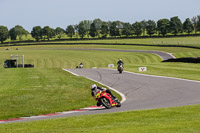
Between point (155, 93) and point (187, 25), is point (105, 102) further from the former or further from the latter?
point (187, 25)

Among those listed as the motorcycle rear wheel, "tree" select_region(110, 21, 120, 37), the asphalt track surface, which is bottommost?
the asphalt track surface

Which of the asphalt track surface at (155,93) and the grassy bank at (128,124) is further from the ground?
the grassy bank at (128,124)

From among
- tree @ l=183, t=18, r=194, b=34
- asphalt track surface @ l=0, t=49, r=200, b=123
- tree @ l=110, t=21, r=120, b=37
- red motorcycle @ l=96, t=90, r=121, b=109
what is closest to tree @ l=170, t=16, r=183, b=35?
tree @ l=183, t=18, r=194, b=34

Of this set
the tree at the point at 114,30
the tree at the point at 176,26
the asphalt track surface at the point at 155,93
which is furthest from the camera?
the tree at the point at 114,30

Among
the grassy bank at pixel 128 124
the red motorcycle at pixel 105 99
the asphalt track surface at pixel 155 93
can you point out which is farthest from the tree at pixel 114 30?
the grassy bank at pixel 128 124

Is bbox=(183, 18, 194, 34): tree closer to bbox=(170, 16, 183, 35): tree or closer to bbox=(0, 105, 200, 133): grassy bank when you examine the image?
bbox=(170, 16, 183, 35): tree

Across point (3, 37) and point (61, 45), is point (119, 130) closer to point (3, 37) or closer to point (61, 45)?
point (61, 45)

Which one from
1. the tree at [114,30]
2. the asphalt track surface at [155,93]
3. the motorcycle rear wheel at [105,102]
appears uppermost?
the tree at [114,30]

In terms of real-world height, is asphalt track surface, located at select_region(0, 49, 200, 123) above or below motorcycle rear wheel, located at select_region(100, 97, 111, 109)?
below

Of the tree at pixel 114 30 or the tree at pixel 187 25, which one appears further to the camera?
the tree at pixel 114 30

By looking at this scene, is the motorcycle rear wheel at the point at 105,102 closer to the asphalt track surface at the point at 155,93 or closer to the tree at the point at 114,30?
the asphalt track surface at the point at 155,93

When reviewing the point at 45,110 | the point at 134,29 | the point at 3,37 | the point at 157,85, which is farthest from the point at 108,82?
the point at 3,37

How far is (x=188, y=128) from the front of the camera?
9.05 m

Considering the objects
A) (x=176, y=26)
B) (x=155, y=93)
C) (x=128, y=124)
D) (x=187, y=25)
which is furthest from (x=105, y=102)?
(x=187, y=25)
